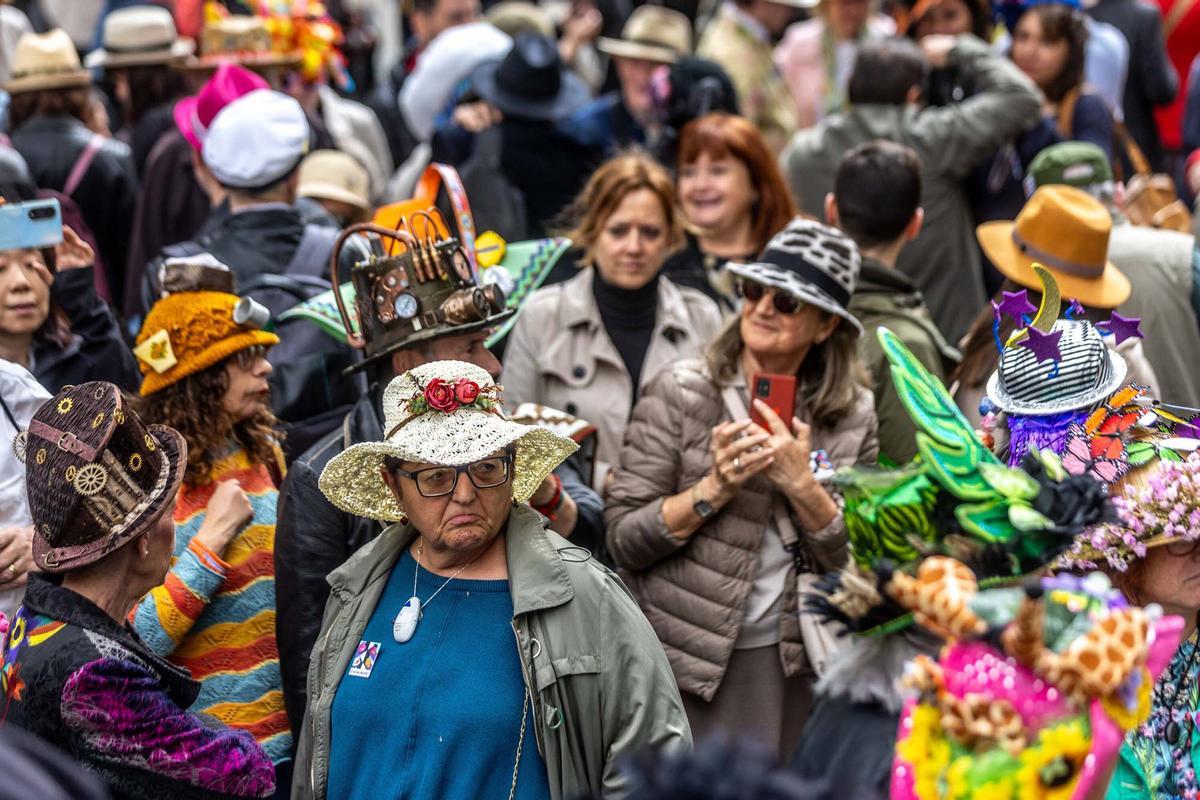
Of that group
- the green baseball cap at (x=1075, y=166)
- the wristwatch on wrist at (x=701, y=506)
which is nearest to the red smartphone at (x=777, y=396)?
the wristwatch on wrist at (x=701, y=506)

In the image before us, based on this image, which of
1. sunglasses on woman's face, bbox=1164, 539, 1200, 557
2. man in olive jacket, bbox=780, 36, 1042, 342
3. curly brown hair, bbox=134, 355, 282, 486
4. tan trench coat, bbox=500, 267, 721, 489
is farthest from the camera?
man in olive jacket, bbox=780, 36, 1042, 342

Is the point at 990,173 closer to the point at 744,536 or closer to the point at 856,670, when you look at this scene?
the point at 744,536

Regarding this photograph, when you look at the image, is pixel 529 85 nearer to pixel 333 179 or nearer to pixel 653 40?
pixel 333 179

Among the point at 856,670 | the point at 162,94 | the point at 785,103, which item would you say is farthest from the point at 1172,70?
the point at 856,670

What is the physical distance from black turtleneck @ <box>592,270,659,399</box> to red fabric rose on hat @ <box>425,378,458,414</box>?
1.89 m

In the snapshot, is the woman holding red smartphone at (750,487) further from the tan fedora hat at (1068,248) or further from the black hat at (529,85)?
the black hat at (529,85)

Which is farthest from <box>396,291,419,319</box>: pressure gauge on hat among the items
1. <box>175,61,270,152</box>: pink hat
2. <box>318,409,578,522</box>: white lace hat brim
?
<box>175,61,270,152</box>: pink hat

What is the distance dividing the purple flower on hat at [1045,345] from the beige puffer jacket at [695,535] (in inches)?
36.2

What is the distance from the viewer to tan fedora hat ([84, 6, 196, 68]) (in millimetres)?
8453

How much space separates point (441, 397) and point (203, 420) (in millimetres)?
1094

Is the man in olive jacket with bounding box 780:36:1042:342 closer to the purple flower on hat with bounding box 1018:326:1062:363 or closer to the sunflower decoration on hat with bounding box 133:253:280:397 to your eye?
the purple flower on hat with bounding box 1018:326:1062:363

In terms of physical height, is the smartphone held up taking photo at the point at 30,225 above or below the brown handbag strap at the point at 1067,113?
above

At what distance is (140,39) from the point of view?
851 cm

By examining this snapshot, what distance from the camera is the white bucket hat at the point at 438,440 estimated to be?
3508 millimetres
